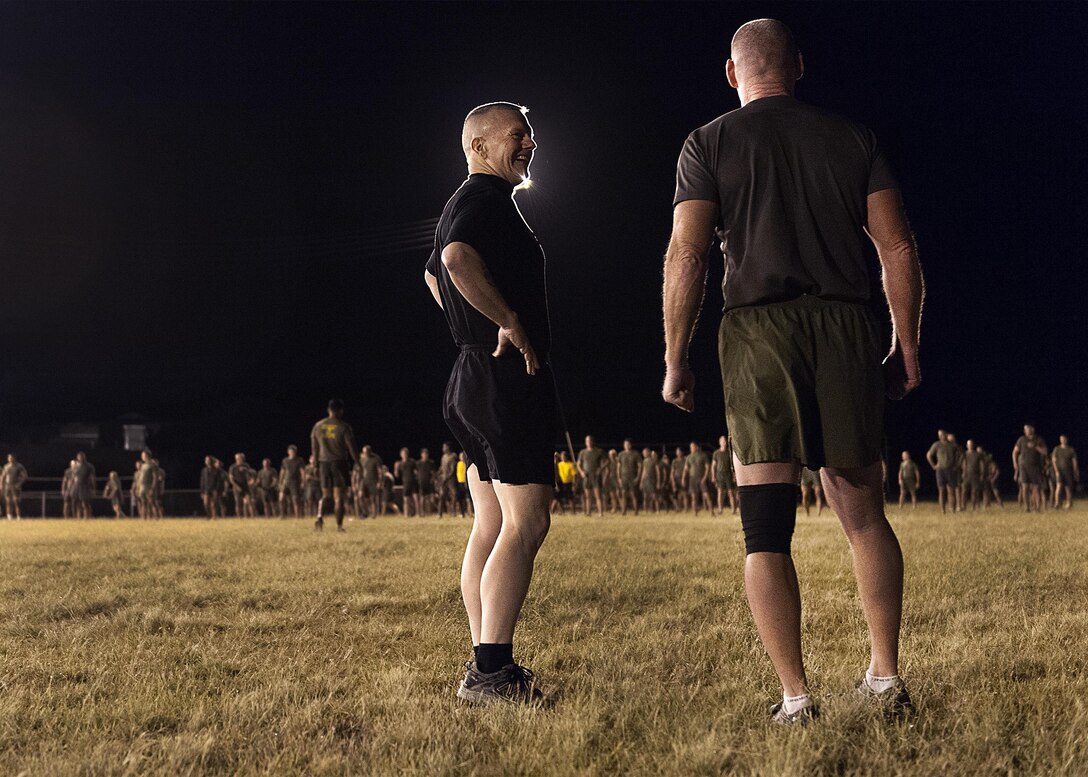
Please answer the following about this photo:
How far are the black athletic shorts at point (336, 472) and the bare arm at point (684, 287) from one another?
1253cm

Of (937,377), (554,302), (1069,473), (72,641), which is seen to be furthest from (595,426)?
(72,641)

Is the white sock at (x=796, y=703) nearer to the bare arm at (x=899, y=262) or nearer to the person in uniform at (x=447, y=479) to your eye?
the bare arm at (x=899, y=262)

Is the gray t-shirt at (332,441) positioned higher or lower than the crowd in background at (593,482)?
higher

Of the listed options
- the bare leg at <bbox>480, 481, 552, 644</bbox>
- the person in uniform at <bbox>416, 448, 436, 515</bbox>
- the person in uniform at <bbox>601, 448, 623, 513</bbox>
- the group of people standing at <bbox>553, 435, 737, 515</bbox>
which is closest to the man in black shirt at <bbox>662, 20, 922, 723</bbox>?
the bare leg at <bbox>480, 481, 552, 644</bbox>

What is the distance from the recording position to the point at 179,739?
294 cm

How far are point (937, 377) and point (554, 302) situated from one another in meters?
21.4

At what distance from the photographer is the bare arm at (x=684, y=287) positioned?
3086mm

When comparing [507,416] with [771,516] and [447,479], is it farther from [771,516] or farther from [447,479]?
[447,479]

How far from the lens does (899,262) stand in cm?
316

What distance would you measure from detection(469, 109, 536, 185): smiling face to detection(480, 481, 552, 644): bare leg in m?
1.22

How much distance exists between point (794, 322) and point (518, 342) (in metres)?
0.98

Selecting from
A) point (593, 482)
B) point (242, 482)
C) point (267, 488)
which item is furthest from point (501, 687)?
point (267, 488)

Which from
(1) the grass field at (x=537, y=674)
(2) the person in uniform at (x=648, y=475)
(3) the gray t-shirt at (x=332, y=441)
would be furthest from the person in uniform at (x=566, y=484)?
(1) the grass field at (x=537, y=674)

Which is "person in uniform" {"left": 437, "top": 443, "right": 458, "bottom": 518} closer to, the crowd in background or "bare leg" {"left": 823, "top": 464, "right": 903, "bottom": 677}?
the crowd in background
